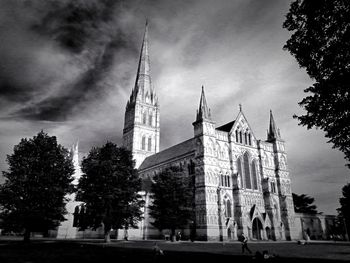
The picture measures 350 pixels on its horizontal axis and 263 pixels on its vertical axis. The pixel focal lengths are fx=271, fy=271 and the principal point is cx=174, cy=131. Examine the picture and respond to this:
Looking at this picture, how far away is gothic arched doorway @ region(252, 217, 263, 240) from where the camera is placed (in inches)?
1954

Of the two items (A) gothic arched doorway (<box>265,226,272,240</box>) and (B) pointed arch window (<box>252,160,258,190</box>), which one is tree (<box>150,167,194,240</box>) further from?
(A) gothic arched doorway (<box>265,226,272,240</box>)

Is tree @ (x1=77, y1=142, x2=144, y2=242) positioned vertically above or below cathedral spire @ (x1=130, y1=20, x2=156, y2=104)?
below

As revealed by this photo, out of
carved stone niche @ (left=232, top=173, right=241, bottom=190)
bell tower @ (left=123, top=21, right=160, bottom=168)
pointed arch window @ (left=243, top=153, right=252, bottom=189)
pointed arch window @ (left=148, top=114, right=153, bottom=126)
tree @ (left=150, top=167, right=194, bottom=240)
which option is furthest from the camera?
pointed arch window @ (left=148, top=114, right=153, bottom=126)

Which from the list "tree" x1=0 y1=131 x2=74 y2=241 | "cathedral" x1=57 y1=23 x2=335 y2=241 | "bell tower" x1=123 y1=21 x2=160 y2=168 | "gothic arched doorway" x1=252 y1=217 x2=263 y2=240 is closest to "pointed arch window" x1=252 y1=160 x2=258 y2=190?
"cathedral" x1=57 y1=23 x2=335 y2=241

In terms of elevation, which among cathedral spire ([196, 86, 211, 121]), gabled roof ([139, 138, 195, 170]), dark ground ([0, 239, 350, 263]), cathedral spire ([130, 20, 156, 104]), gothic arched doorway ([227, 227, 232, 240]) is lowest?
dark ground ([0, 239, 350, 263])

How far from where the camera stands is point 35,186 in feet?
105

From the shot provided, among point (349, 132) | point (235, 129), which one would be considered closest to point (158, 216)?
point (235, 129)

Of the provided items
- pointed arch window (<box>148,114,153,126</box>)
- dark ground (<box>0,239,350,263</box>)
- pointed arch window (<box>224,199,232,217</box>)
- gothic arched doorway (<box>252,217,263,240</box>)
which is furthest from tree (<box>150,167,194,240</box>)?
pointed arch window (<box>148,114,153,126</box>)

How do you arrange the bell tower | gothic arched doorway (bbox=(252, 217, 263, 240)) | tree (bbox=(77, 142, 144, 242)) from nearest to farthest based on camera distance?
tree (bbox=(77, 142, 144, 242)) → gothic arched doorway (bbox=(252, 217, 263, 240)) → the bell tower

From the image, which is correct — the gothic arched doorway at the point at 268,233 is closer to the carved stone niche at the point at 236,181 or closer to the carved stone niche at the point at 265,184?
the carved stone niche at the point at 265,184

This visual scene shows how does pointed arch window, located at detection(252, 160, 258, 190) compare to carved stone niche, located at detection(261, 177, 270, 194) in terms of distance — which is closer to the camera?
carved stone niche, located at detection(261, 177, 270, 194)

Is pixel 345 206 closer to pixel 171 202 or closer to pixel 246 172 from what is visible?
pixel 246 172

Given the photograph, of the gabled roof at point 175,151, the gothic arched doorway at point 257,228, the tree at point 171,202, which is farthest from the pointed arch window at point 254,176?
the tree at point 171,202

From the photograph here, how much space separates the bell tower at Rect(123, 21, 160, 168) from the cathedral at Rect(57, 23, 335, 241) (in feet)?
61.0
